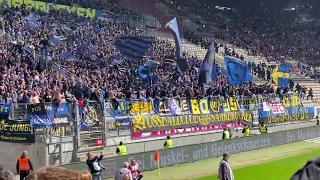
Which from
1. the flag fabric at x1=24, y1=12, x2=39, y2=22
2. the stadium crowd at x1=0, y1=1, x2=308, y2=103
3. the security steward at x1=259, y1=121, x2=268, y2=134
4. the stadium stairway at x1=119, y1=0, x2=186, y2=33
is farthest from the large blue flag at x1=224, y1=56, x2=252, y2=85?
the stadium stairway at x1=119, y1=0, x2=186, y2=33

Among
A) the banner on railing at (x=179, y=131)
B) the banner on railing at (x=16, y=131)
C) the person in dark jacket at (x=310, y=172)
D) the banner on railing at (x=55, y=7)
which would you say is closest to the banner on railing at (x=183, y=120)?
the banner on railing at (x=179, y=131)

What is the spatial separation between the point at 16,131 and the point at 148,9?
46586mm

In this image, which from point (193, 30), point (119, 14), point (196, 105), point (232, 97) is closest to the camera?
point (196, 105)

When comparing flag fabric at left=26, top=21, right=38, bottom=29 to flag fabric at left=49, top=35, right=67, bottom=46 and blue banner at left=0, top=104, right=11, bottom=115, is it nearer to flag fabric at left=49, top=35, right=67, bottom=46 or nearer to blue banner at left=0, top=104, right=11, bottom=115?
flag fabric at left=49, top=35, right=67, bottom=46

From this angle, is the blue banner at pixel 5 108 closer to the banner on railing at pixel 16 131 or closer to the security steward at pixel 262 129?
the banner on railing at pixel 16 131

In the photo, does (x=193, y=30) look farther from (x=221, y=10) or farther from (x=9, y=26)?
(x=9, y=26)

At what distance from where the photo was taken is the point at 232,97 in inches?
1304

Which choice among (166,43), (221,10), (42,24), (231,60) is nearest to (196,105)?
(231,60)

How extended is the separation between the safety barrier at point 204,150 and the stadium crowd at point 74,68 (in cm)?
368

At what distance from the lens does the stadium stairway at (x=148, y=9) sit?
6262 cm

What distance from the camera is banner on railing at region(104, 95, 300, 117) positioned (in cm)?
2542

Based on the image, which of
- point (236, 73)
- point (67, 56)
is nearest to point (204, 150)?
point (236, 73)

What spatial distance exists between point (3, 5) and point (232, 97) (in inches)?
837

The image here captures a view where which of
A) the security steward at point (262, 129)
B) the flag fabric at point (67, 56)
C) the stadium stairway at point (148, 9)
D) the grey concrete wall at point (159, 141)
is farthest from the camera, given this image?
the stadium stairway at point (148, 9)
